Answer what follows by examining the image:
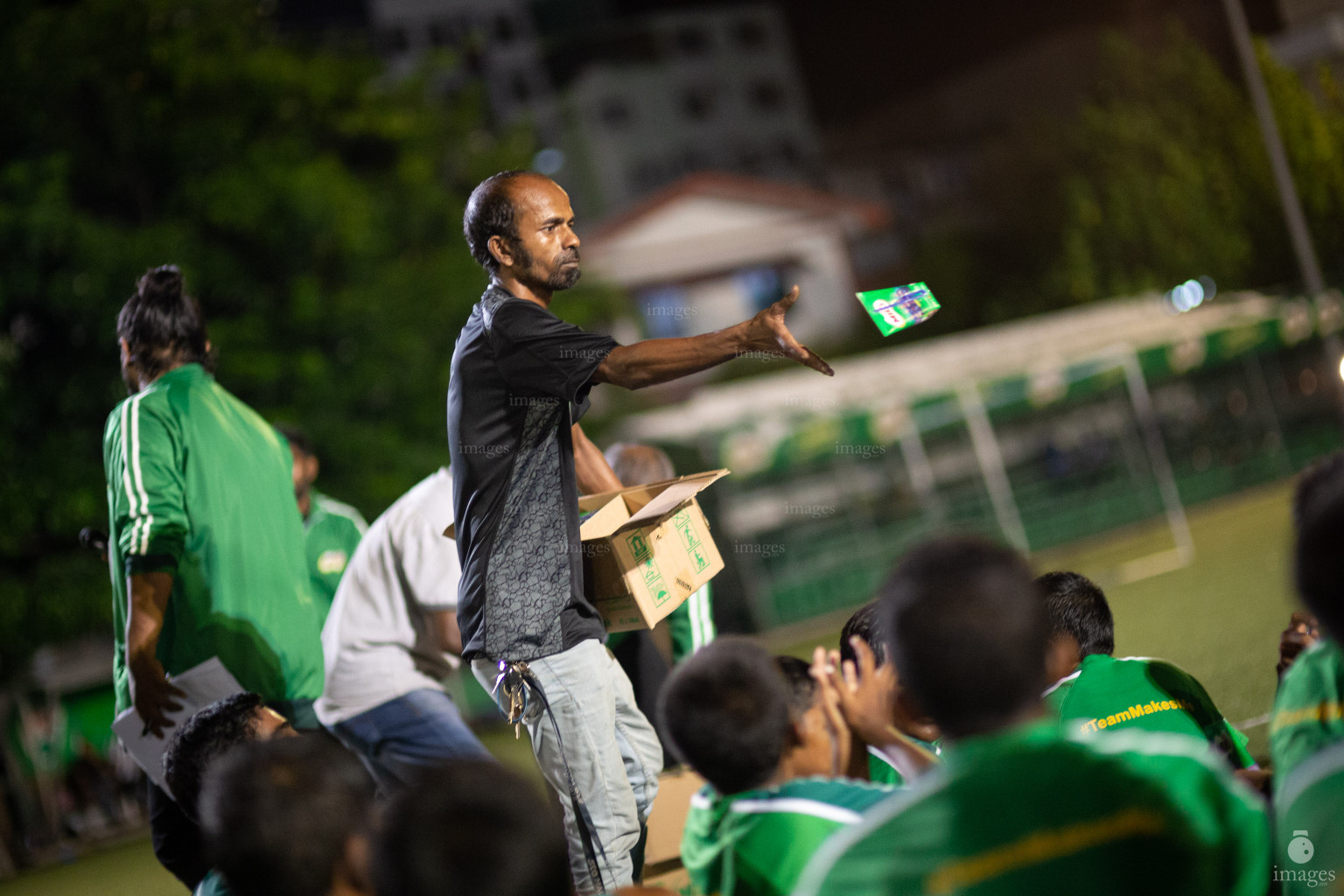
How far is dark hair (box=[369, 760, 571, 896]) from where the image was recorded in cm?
173

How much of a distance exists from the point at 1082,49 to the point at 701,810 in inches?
1556

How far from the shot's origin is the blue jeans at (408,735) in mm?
3906

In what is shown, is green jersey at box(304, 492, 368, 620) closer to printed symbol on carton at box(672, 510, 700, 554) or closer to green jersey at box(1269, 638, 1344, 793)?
printed symbol on carton at box(672, 510, 700, 554)

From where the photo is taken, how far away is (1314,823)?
1.74m

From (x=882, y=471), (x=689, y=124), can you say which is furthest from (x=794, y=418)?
(x=689, y=124)

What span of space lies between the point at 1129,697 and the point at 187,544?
275cm

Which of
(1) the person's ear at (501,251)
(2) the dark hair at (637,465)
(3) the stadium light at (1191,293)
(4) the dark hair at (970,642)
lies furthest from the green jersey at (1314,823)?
(3) the stadium light at (1191,293)

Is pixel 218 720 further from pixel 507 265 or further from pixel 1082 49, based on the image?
pixel 1082 49

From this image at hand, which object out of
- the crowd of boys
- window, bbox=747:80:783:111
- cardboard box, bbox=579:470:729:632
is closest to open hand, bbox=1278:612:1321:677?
the crowd of boys

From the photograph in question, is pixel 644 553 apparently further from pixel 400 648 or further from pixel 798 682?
pixel 400 648

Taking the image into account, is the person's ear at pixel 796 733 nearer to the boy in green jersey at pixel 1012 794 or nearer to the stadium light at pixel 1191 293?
the boy in green jersey at pixel 1012 794

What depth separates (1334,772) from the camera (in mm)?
1696

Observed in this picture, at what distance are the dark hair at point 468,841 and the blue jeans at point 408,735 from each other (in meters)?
2.11

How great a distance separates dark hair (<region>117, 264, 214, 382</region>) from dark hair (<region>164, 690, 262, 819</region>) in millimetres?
1210
